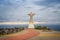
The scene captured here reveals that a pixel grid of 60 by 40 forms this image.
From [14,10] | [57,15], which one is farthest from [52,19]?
[14,10]

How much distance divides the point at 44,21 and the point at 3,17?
2.83 feet

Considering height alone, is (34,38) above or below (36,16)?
below

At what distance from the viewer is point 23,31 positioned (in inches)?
120

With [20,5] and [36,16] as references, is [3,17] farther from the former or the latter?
[36,16]

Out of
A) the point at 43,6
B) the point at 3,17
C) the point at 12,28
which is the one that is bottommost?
the point at 12,28

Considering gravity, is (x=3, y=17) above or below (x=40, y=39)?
above

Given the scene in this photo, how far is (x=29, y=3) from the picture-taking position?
312 centimetres

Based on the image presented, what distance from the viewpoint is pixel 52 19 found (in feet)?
10.2

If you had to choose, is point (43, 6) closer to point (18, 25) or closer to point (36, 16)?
point (36, 16)

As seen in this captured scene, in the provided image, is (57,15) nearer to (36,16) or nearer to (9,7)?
(36,16)

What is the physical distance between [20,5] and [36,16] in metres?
0.41

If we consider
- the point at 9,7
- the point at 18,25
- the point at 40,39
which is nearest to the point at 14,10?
the point at 9,7

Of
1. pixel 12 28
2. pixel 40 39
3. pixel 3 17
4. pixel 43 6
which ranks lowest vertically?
pixel 40 39

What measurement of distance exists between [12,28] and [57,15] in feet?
3.20
